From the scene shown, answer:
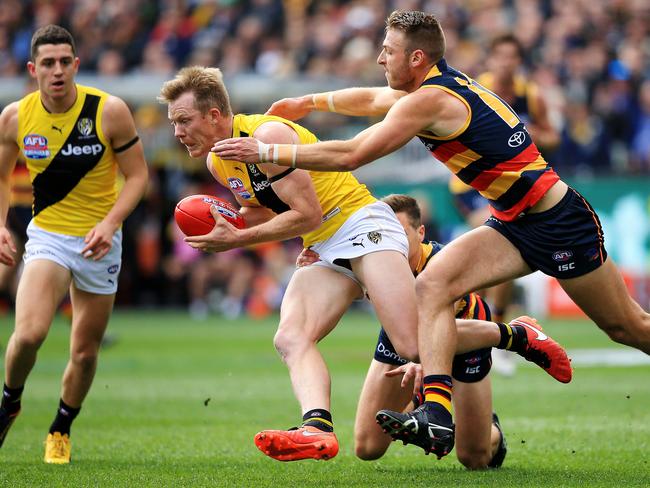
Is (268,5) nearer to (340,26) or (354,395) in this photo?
(340,26)

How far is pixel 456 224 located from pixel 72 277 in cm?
1292

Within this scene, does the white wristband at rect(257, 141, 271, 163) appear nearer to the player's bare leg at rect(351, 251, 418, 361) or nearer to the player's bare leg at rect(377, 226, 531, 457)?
the player's bare leg at rect(351, 251, 418, 361)

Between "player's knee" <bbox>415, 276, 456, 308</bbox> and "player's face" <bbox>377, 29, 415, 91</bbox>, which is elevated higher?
"player's face" <bbox>377, 29, 415, 91</bbox>

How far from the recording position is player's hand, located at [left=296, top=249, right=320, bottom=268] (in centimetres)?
731

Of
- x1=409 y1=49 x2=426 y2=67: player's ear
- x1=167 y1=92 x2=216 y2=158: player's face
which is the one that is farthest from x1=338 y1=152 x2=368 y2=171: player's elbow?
x1=167 y1=92 x2=216 y2=158: player's face

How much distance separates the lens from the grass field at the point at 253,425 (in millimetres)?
6828

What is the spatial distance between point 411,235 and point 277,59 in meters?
15.5

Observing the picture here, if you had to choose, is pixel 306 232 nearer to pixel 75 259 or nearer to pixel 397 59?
pixel 397 59

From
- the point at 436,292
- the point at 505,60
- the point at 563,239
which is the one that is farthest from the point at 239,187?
the point at 505,60

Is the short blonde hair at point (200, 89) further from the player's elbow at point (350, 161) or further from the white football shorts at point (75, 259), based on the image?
the white football shorts at point (75, 259)

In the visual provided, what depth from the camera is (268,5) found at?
949 inches

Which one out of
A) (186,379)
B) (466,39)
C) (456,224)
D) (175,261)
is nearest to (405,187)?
(456,224)

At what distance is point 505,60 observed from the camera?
11.5 metres

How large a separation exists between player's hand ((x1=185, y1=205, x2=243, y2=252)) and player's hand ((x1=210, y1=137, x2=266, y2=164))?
0.48 meters
